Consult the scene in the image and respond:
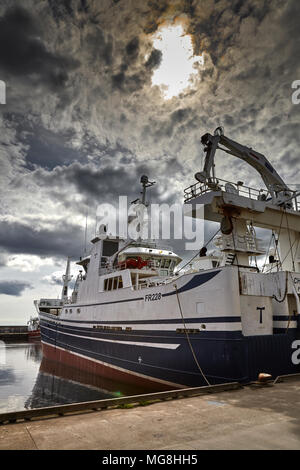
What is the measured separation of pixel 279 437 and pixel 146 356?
33.2 feet

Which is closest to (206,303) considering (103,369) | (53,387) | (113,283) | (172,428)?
(172,428)

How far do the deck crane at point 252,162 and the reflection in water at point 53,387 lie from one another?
12192mm

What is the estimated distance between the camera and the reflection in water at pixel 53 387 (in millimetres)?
14500

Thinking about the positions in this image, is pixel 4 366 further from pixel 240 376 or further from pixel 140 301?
pixel 240 376

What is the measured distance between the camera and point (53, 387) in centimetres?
1791

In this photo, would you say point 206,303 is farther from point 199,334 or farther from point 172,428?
point 172,428

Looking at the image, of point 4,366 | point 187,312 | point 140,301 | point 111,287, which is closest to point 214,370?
point 187,312

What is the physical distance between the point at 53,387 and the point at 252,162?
18219 mm

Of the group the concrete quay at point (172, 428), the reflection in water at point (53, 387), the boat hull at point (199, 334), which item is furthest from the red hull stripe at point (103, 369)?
the concrete quay at point (172, 428)

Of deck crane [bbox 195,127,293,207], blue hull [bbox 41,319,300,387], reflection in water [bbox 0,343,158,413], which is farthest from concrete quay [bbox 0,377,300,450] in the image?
deck crane [bbox 195,127,293,207]

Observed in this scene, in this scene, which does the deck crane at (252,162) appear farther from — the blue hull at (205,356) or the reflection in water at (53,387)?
the reflection in water at (53,387)

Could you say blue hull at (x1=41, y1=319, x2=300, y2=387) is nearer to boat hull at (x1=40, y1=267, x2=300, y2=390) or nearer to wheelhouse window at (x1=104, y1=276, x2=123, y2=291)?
boat hull at (x1=40, y1=267, x2=300, y2=390)

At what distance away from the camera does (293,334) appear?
459 inches

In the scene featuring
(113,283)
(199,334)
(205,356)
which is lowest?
(205,356)
